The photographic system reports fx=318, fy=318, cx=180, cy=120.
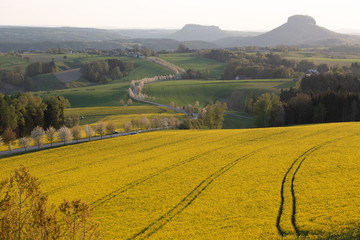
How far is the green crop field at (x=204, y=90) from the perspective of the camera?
157m

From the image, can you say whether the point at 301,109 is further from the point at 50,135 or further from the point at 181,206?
the point at 181,206

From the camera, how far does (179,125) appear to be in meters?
91.0

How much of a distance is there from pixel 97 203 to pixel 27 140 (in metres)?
41.4

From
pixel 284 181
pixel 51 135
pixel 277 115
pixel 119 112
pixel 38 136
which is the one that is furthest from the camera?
pixel 119 112

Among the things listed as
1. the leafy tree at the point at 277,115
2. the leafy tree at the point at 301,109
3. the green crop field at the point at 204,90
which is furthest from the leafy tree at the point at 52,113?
the leafy tree at the point at 301,109

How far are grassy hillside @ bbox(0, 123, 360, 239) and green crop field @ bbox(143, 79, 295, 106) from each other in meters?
98.6

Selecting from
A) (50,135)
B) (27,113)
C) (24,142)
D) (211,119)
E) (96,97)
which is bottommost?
(96,97)

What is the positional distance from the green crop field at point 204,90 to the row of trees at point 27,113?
2434 inches

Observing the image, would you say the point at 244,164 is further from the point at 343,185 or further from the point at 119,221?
the point at 119,221

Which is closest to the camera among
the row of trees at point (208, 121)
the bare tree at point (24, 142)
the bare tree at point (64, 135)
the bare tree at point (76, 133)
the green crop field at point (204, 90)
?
the bare tree at point (24, 142)

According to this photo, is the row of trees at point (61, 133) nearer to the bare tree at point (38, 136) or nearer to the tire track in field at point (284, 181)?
the bare tree at point (38, 136)

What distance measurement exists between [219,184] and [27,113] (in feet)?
240

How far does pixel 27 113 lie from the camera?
89688 mm

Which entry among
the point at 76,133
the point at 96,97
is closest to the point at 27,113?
the point at 76,133
